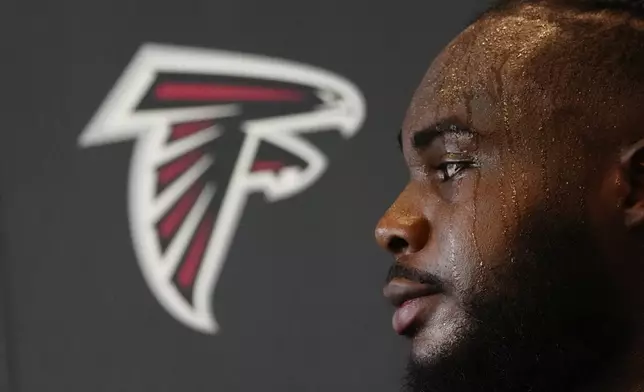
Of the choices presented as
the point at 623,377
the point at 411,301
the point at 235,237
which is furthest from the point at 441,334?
the point at 235,237

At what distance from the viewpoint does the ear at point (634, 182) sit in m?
0.60

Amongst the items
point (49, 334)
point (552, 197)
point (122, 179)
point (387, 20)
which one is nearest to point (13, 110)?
point (122, 179)

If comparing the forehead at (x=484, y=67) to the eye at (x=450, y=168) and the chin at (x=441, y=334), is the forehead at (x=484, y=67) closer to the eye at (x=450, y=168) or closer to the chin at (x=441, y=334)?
the eye at (x=450, y=168)

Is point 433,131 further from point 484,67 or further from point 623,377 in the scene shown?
point 623,377

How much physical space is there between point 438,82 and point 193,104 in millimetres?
552

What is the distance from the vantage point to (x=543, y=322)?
59cm

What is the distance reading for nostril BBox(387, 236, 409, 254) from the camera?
2.08ft

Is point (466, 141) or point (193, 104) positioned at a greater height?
point (193, 104)

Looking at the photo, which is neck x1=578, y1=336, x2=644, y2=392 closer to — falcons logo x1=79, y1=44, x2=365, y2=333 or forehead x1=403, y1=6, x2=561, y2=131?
forehead x1=403, y1=6, x2=561, y2=131

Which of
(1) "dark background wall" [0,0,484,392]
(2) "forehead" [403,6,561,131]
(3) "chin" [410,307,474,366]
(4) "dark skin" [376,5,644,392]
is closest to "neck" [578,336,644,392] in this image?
(4) "dark skin" [376,5,644,392]

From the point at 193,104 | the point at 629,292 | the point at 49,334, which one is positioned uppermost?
the point at 193,104

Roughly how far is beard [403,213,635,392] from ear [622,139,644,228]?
4cm

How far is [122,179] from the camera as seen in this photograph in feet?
3.71

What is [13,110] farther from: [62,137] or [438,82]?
[438,82]
